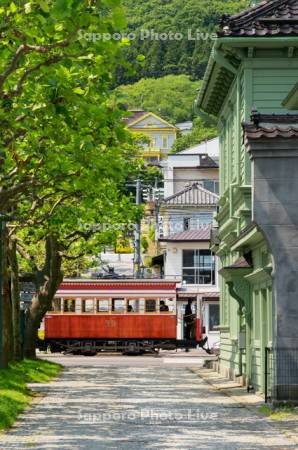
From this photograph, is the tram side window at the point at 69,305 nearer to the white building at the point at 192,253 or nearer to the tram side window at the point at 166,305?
the tram side window at the point at 166,305

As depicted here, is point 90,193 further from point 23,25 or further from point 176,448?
point 176,448

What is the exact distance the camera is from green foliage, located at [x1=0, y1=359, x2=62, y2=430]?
2042 centimetres

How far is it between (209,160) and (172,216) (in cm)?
1113

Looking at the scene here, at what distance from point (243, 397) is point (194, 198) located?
61.1 m

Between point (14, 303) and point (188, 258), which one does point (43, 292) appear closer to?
point (14, 303)

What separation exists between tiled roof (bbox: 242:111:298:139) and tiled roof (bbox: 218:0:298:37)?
171 inches

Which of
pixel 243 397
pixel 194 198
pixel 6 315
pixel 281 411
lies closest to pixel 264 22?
pixel 243 397

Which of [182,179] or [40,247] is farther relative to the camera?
[182,179]

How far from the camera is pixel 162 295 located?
5488 centimetres

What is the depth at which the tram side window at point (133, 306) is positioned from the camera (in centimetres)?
5472

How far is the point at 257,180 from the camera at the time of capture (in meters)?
22.3

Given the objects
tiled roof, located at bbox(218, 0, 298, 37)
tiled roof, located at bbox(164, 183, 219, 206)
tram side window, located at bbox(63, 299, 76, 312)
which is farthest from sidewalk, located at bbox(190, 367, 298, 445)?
tiled roof, located at bbox(164, 183, 219, 206)

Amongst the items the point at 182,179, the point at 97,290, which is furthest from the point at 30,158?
the point at 182,179

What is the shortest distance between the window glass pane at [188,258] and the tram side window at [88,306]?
870 inches
